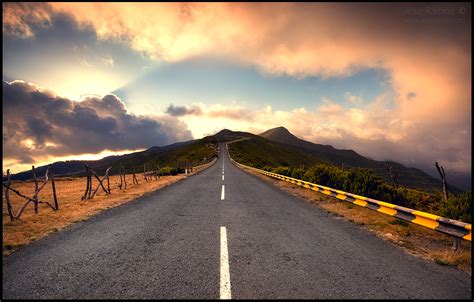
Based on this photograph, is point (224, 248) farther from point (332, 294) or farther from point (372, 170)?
point (372, 170)

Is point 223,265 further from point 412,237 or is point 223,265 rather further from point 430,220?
point 412,237

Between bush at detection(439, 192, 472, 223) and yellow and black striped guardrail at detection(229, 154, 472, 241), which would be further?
bush at detection(439, 192, 472, 223)

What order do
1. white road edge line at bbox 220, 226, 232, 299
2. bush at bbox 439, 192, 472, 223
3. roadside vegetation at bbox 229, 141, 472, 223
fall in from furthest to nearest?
1. roadside vegetation at bbox 229, 141, 472, 223
2. bush at bbox 439, 192, 472, 223
3. white road edge line at bbox 220, 226, 232, 299

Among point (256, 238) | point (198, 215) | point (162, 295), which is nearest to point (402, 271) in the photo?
point (256, 238)

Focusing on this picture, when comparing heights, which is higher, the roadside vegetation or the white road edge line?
the roadside vegetation

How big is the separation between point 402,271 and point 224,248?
3.23 meters

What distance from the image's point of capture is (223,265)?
4.44 meters

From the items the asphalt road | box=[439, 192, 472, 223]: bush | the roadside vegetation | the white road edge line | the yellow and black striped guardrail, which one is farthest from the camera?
the roadside vegetation

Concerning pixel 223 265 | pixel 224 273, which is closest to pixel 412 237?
pixel 223 265

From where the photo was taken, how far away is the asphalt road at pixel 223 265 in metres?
3.66

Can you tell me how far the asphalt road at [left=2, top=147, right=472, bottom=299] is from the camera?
3662 mm

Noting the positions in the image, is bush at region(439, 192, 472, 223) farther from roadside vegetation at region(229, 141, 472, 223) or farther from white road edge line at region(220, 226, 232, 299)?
white road edge line at region(220, 226, 232, 299)


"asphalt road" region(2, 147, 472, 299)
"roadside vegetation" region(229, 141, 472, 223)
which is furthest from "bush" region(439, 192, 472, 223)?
"asphalt road" region(2, 147, 472, 299)

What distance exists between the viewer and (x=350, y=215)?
351 inches
